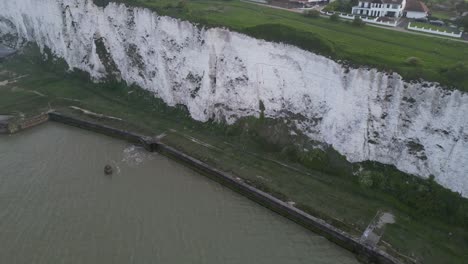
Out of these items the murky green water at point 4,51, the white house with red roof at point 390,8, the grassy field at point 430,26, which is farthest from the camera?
the murky green water at point 4,51

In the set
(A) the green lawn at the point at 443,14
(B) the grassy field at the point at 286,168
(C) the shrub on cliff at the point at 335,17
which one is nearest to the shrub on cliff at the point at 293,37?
(B) the grassy field at the point at 286,168

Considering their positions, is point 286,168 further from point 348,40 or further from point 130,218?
point 348,40

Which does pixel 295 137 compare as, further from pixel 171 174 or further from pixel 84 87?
pixel 84 87

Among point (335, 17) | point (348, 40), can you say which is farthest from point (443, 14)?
point (348, 40)

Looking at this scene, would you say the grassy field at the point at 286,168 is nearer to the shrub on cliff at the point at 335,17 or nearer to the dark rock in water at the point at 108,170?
the dark rock in water at the point at 108,170

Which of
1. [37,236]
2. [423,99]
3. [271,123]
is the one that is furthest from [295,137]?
[37,236]
